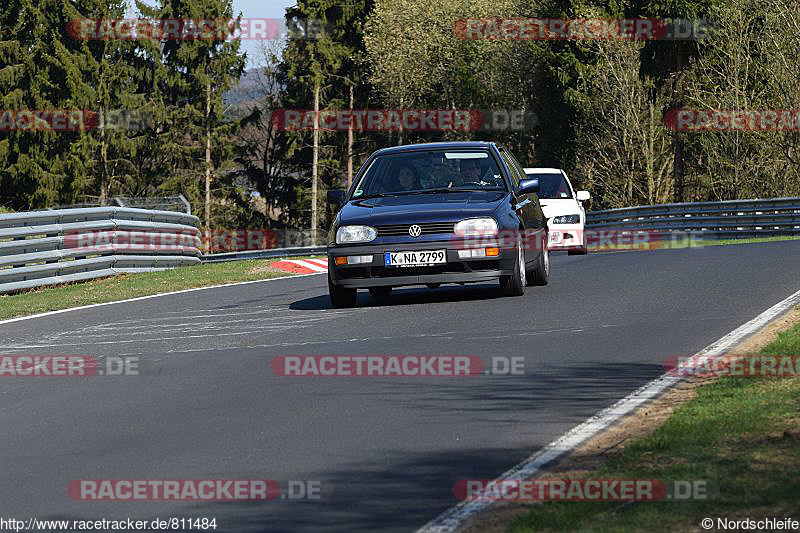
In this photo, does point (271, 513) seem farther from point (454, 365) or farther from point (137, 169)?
point (137, 169)

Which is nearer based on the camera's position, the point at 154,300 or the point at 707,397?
the point at 707,397

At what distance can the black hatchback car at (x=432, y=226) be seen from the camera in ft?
43.8

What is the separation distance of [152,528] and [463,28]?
58835 mm

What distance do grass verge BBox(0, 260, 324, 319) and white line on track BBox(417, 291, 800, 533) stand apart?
367 inches

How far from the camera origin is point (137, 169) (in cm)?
6212

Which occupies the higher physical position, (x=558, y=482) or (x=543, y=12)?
(x=543, y=12)

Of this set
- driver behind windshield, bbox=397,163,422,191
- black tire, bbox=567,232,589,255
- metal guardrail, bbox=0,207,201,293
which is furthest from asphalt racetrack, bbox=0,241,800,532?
black tire, bbox=567,232,589,255

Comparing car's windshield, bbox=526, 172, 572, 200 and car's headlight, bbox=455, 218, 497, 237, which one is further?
car's windshield, bbox=526, 172, 572, 200

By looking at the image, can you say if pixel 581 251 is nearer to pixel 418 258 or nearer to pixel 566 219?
pixel 566 219

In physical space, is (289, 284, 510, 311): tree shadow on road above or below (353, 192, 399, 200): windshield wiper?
below

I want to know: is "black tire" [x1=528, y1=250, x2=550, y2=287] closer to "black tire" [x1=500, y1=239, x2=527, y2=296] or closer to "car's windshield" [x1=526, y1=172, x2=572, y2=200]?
"black tire" [x1=500, y1=239, x2=527, y2=296]

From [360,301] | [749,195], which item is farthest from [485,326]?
[749,195]

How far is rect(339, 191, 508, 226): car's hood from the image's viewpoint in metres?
13.4

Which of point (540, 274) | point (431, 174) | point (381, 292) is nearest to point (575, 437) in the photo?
point (431, 174)
